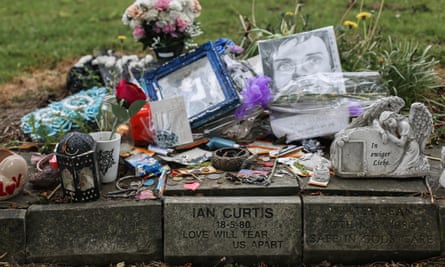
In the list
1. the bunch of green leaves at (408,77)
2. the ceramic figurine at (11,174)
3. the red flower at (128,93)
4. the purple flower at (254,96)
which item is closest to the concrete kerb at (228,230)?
the ceramic figurine at (11,174)

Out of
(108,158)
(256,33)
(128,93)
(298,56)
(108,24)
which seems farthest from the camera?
(108,24)

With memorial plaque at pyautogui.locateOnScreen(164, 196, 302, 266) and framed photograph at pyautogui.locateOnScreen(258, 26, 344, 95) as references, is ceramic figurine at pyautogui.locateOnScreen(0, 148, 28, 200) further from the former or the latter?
framed photograph at pyautogui.locateOnScreen(258, 26, 344, 95)

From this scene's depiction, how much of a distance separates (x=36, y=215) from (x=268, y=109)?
5.74ft

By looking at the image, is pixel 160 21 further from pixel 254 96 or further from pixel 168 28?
pixel 254 96

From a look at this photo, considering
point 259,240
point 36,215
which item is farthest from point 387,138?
point 36,215

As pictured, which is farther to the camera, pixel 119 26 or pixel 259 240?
pixel 119 26

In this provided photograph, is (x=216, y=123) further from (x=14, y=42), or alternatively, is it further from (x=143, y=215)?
(x=14, y=42)

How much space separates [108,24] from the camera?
23.7 ft

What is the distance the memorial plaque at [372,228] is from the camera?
321 cm

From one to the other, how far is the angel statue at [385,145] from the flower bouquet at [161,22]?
6.11ft

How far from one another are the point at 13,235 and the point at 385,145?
7.15 ft

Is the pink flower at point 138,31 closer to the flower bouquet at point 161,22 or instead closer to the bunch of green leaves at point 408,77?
the flower bouquet at point 161,22

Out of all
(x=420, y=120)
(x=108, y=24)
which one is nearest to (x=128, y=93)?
(x=420, y=120)

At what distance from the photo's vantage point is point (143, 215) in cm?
321
